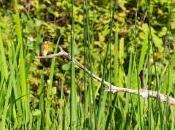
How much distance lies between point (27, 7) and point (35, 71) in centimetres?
77

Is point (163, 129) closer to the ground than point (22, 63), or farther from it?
closer to the ground

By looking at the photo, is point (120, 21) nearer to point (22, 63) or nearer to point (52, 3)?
point (52, 3)

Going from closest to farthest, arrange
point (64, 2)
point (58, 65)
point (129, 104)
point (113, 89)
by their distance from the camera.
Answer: point (113, 89) < point (129, 104) < point (58, 65) < point (64, 2)

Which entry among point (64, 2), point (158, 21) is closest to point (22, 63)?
point (64, 2)

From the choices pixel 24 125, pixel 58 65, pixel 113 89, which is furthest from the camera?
pixel 58 65

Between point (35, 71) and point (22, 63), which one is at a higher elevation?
point (22, 63)

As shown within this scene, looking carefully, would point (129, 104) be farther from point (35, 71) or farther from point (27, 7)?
point (27, 7)

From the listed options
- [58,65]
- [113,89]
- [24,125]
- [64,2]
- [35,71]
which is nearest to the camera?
[113,89]

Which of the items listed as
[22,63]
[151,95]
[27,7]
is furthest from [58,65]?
[151,95]

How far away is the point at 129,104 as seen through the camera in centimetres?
171

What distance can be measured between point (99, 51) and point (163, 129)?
2.53 m

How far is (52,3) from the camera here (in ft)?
14.4

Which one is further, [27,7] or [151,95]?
[27,7]

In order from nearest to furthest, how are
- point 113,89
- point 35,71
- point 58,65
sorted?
point 113,89, point 35,71, point 58,65
